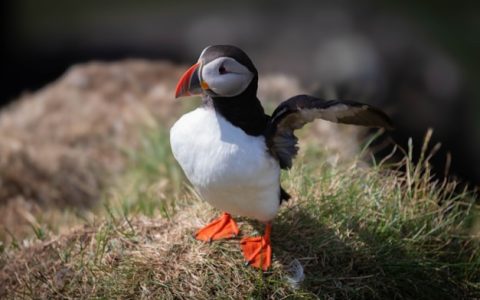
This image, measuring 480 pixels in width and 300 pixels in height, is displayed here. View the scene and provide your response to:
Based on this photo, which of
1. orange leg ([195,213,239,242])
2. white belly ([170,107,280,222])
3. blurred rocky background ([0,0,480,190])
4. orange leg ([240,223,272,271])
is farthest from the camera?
blurred rocky background ([0,0,480,190])

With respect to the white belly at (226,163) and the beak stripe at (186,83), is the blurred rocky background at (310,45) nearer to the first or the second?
the white belly at (226,163)

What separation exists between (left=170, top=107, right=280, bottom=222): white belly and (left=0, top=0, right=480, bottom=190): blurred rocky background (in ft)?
11.8

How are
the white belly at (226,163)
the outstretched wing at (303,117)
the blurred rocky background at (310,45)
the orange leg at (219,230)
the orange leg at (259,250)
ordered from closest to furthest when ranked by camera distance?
the outstretched wing at (303,117)
the white belly at (226,163)
the orange leg at (259,250)
the orange leg at (219,230)
the blurred rocky background at (310,45)

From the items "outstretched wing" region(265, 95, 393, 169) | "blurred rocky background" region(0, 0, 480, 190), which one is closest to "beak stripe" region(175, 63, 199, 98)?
"outstretched wing" region(265, 95, 393, 169)

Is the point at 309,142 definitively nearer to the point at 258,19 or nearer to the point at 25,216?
the point at 25,216

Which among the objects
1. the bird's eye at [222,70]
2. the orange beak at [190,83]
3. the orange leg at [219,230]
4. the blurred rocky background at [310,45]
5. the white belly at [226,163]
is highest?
the bird's eye at [222,70]

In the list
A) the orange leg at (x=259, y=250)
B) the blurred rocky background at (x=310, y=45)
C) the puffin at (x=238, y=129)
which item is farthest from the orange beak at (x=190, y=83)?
the blurred rocky background at (x=310, y=45)

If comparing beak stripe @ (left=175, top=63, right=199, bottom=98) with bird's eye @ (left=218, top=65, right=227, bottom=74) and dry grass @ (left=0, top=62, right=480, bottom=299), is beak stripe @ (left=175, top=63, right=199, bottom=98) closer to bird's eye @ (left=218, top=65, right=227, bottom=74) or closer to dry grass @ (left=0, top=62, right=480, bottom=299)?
bird's eye @ (left=218, top=65, right=227, bottom=74)

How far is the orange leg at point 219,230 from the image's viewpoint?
11.4 ft

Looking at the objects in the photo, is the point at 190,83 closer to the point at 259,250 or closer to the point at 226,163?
the point at 226,163

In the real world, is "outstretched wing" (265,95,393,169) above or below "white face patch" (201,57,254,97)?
below

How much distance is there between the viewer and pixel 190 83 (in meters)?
3.05

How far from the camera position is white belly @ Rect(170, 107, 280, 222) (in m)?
3.08

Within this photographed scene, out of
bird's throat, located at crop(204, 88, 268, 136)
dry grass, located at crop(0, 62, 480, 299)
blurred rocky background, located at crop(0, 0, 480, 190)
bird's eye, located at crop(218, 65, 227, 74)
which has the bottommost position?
blurred rocky background, located at crop(0, 0, 480, 190)
